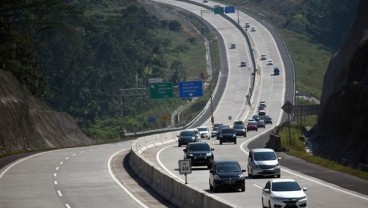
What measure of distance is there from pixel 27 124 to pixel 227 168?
57278 millimetres

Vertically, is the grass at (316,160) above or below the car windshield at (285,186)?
below

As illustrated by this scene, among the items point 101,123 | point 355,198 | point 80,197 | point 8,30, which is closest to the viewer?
point 355,198

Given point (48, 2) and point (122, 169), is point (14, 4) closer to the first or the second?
point (48, 2)

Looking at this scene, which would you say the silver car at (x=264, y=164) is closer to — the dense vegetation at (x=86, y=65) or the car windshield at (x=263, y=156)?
the car windshield at (x=263, y=156)

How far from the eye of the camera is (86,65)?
16575 centimetres

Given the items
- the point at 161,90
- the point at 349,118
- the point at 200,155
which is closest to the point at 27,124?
the point at 161,90

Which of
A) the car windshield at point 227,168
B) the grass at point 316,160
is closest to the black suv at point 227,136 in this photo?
the grass at point 316,160

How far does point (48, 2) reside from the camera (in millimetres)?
131250

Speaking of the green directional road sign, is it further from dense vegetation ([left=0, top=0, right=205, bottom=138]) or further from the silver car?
the silver car

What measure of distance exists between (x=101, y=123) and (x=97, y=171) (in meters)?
101

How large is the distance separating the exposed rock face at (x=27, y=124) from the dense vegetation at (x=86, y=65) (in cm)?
781

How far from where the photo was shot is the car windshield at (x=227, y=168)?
43125mm

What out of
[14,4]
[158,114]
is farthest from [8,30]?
Result: [158,114]

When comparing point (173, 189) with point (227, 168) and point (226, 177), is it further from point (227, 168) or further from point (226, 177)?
point (227, 168)
